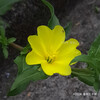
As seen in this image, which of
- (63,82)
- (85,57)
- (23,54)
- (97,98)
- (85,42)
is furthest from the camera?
(85,42)

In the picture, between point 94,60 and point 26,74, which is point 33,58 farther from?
point 94,60

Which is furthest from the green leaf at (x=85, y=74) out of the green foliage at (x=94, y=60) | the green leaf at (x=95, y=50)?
the green leaf at (x=95, y=50)

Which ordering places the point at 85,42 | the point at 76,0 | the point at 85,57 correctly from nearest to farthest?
the point at 85,57
the point at 85,42
the point at 76,0

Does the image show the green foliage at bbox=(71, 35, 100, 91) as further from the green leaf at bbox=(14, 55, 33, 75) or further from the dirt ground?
the dirt ground

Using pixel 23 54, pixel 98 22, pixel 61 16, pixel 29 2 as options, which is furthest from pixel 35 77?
pixel 98 22

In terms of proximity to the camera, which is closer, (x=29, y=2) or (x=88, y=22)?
(x=29, y=2)

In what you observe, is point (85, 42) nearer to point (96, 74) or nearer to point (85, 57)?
point (96, 74)

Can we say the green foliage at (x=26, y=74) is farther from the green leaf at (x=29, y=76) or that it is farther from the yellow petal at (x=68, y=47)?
the yellow petal at (x=68, y=47)

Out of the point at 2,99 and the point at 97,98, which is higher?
the point at 2,99
